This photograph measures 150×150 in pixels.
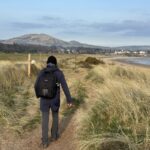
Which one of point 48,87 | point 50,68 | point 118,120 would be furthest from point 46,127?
point 118,120

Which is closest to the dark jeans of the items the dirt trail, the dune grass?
the dirt trail

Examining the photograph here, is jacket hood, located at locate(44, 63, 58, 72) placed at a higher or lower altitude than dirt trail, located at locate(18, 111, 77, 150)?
higher

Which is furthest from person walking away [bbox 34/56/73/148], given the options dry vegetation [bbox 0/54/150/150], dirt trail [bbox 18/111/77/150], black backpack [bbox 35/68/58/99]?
dry vegetation [bbox 0/54/150/150]

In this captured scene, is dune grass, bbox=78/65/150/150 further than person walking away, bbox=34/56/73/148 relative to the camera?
No

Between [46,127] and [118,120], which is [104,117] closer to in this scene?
[118,120]

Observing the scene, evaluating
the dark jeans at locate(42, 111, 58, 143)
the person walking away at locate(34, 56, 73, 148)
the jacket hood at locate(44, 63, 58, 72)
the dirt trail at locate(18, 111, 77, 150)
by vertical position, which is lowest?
the dirt trail at locate(18, 111, 77, 150)

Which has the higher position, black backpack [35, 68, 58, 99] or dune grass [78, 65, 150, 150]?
black backpack [35, 68, 58, 99]

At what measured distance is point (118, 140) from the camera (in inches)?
309

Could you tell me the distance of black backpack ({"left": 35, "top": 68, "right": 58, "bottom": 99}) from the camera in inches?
369

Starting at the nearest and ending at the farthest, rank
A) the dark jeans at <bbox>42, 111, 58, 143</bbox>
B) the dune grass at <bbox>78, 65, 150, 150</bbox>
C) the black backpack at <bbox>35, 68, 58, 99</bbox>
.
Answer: the dune grass at <bbox>78, 65, 150, 150</bbox>
the black backpack at <bbox>35, 68, 58, 99</bbox>
the dark jeans at <bbox>42, 111, 58, 143</bbox>

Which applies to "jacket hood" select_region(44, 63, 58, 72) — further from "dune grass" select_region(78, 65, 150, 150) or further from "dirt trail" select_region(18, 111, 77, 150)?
"dirt trail" select_region(18, 111, 77, 150)

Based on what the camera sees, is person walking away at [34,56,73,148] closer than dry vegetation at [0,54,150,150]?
No

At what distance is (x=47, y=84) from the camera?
30.7 feet

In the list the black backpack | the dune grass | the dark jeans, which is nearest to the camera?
the dune grass
